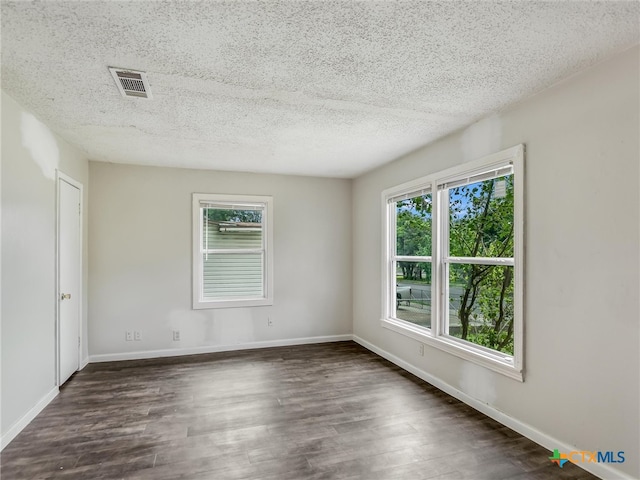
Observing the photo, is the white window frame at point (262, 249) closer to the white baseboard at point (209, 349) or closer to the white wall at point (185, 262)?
the white wall at point (185, 262)

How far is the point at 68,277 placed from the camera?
371 centimetres

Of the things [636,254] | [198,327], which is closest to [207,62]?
[636,254]

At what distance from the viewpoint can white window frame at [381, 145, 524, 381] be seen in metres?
2.64

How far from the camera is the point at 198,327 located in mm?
4777

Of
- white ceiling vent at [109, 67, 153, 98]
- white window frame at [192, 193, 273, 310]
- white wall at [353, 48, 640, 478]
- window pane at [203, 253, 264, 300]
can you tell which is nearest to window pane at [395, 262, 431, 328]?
white wall at [353, 48, 640, 478]

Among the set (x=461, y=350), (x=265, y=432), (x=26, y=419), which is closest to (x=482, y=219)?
(x=461, y=350)

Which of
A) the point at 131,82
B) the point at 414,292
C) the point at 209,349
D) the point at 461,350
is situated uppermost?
the point at 131,82

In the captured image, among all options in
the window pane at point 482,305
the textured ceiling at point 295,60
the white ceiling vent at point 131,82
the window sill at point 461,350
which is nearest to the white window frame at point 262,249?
the textured ceiling at point 295,60

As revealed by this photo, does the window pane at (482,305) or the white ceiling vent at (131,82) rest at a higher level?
the white ceiling vent at (131,82)

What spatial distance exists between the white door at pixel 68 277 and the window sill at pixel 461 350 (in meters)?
3.47

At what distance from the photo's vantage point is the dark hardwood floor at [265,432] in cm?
221

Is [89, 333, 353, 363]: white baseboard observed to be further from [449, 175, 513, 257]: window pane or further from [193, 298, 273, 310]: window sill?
[449, 175, 513, 257]: window pane

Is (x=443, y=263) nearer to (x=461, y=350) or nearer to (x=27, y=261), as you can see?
(x=461, y=350)

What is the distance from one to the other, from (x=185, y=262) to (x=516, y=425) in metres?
3.96
